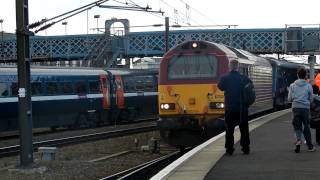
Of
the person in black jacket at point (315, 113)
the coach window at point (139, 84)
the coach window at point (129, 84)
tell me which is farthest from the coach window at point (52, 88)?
the person in black jacket at point (315, 113)

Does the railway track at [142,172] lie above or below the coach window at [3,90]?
below

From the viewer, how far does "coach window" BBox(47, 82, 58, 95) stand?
2629 cm

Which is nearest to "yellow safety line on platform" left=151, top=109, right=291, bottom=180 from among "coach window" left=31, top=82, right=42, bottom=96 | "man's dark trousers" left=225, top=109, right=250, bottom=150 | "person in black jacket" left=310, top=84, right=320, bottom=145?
"man's dark trousers" left=225, top=109, right=250, bottom=150

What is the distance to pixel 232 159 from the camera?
11094 millimetres

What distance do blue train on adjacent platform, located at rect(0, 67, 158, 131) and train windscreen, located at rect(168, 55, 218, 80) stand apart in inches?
339

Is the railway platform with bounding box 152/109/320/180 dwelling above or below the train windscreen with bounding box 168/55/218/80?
below

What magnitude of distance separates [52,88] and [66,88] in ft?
3.81

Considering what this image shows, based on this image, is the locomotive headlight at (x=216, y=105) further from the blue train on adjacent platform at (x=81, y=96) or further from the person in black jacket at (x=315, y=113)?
the blue train on adjacent platform at (x=81, y=96)

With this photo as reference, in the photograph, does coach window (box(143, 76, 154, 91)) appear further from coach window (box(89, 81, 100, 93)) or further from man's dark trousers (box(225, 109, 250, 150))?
man's dark trousers (box(225, 109, 250, 150))

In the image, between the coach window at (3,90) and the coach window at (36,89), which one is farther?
the coach window at (36,89)

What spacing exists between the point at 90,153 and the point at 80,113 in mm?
10044

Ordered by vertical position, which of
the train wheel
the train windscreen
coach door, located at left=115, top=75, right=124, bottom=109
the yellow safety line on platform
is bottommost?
the train wheel

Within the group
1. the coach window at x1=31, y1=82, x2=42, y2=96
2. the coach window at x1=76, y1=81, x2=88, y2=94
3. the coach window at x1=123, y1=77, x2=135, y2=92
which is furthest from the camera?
the coach window at x1=123, y1=77, x2=135, y2=92

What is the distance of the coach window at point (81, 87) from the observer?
2854 cm
